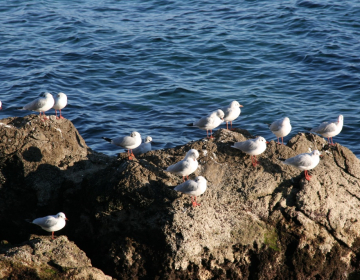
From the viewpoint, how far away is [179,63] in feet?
66.5

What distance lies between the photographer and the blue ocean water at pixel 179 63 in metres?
15.5

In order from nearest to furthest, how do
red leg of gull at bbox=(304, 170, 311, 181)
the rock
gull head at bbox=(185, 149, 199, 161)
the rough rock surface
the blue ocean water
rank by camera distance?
the rock < the rough rock surface < gull head at bbox=(185, 149, 199, 161) < red leg of gull at bbox=(304, 170, 311, 181) < the blue ocean water

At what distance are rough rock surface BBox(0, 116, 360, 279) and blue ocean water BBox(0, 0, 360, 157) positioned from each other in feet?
16.2

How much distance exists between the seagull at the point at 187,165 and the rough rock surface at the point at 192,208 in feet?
0.62

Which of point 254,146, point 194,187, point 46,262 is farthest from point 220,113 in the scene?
point 46,262

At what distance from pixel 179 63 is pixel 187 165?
1318 centimetres

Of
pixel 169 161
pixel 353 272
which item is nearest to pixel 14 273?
pixel 169 161

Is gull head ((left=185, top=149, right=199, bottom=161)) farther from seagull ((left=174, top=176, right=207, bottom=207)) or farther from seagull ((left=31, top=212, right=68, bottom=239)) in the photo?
seagull ((left=31, top=212, right=68, bottom=239))

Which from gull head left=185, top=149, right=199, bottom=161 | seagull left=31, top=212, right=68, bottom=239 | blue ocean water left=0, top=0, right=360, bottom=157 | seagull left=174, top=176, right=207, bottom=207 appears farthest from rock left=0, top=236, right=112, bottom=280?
blue ocean water left=0, top=0, right=360, bottom=157

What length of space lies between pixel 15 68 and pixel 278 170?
15.0 metres

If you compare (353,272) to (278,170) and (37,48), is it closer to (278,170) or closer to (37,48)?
(278,170)

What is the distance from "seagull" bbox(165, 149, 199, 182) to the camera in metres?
7.63

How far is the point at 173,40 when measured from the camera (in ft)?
73.3

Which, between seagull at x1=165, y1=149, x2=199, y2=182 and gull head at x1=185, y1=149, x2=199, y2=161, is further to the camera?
gull head at x1=185, y1=149, x2=199, y2=161
